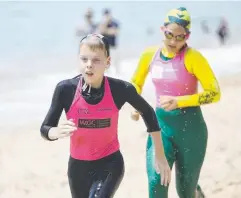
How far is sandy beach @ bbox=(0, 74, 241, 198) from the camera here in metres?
6.86

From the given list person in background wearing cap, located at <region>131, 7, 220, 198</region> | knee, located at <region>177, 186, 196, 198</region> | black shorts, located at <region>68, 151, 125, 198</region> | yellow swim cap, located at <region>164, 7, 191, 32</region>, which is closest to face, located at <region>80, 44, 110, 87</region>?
black shorts, located at <region>68, 151, 125, 198</region>

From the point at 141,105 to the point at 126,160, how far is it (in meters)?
3.95

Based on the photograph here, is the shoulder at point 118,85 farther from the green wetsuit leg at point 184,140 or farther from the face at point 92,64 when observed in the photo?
the green wetsuit leg at point 184,140

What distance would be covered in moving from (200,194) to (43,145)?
399cm

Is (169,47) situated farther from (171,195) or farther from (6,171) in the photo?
(6,171)

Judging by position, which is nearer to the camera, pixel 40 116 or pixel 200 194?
pixel 200 194

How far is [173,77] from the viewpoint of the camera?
4.61 m

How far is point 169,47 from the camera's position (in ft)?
15.2

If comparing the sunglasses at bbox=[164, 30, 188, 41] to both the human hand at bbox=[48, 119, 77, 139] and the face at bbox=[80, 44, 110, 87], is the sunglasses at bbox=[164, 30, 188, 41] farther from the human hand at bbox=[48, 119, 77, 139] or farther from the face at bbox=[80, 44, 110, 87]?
the human hand at bbox=[48, 119, 77, 139]

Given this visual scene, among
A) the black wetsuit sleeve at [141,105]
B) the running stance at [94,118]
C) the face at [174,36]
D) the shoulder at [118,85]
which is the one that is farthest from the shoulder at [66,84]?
the face at [174,36]

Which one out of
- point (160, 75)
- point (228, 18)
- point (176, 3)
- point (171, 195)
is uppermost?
point (176, 3)

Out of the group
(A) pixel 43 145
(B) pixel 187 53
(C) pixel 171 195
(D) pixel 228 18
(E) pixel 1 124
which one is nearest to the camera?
(B) pixel 187 53

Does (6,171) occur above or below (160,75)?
below

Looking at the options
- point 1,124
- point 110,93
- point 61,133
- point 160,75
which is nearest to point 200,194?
point 160,75
